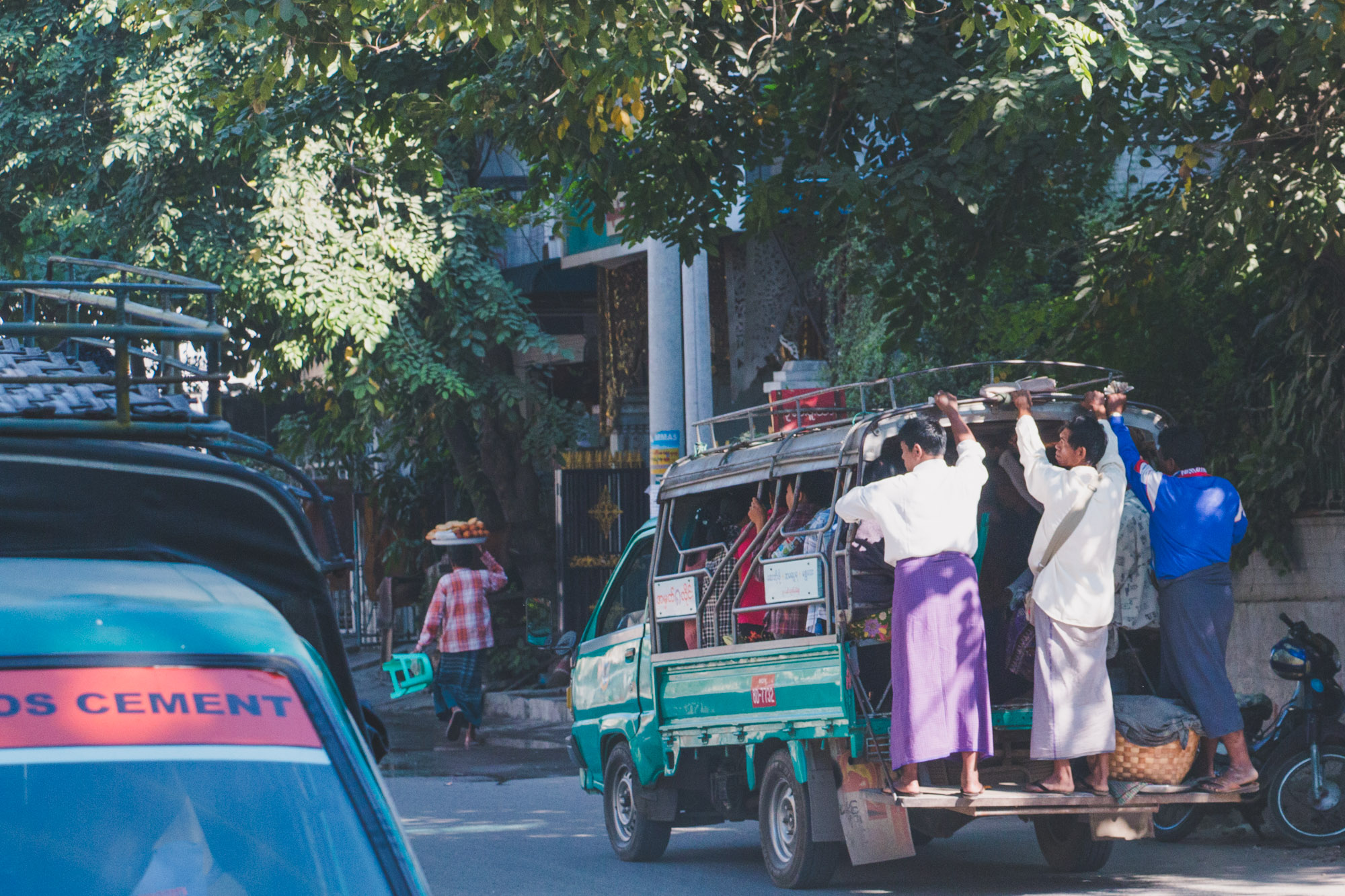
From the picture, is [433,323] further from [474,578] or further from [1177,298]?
[1177,298]

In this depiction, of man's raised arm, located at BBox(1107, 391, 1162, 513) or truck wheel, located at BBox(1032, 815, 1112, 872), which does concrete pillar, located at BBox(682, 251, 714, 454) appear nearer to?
truck wheel, located at BBox(1032, 815, 1112, 872)

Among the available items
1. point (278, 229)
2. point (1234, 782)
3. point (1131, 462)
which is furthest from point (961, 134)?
point (278, 229)

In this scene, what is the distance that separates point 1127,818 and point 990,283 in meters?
7.06

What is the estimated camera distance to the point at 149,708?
2348 mm

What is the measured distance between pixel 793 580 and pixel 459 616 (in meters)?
8.70

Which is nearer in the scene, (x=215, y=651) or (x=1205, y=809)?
(x=215, y=651)

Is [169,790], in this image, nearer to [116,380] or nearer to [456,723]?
[116,380]

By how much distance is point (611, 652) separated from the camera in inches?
374

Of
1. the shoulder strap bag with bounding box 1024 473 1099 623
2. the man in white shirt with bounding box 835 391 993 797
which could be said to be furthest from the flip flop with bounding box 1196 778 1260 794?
the shoulder strap bag with bounding box 1024 473 1099 623

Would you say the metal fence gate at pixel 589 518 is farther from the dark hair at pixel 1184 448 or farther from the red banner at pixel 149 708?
the red banner at pixel 149 708

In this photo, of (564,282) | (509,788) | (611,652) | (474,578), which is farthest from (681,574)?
(564,282)

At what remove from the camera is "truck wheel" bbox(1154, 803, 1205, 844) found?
8805 millimetres

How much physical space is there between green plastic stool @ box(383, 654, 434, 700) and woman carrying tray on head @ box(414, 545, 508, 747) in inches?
123

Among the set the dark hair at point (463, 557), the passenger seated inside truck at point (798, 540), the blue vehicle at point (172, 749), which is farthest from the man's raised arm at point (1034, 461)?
the dark hair at point (463, 557)
